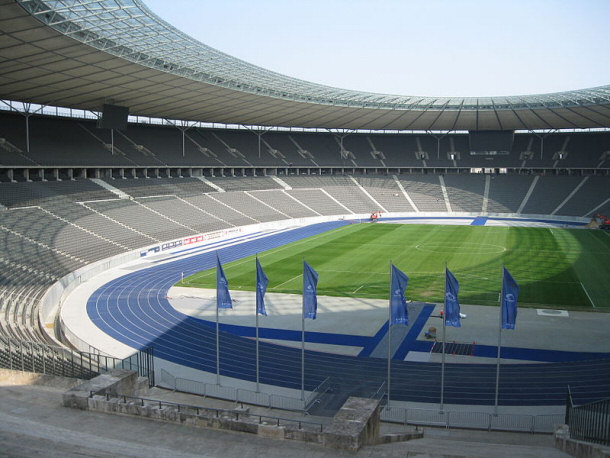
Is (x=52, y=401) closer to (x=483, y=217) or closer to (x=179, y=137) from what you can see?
(x=179, y=137)

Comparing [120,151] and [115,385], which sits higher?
[120,151]

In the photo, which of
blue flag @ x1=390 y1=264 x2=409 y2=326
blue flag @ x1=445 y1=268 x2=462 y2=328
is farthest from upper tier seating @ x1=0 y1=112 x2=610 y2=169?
blue flag @ x1=445 y1=268 x2=462 y2=328

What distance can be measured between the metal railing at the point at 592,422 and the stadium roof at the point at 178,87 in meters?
23.8

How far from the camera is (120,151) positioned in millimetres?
54781

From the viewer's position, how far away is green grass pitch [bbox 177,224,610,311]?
30828mm

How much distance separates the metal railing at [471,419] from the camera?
1542 centimetres

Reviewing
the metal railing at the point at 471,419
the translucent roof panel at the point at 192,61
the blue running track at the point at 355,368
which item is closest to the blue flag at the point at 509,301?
the metal railing at the point at 471,419

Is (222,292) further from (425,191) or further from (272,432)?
(425,191)

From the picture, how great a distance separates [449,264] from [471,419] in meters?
23.1

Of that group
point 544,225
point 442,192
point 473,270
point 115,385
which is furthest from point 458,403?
point 442,192

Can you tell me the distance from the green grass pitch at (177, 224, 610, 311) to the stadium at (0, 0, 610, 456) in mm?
291

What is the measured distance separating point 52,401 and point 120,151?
45200 millimetres

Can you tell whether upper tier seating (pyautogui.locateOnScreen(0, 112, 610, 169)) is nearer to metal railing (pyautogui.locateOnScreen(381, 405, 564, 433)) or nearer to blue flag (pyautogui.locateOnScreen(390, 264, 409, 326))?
blue flag (pyautogui.locateOnScreen(390, 264, 409, 326))

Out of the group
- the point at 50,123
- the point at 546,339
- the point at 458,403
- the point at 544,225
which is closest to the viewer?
the point at 458,403
